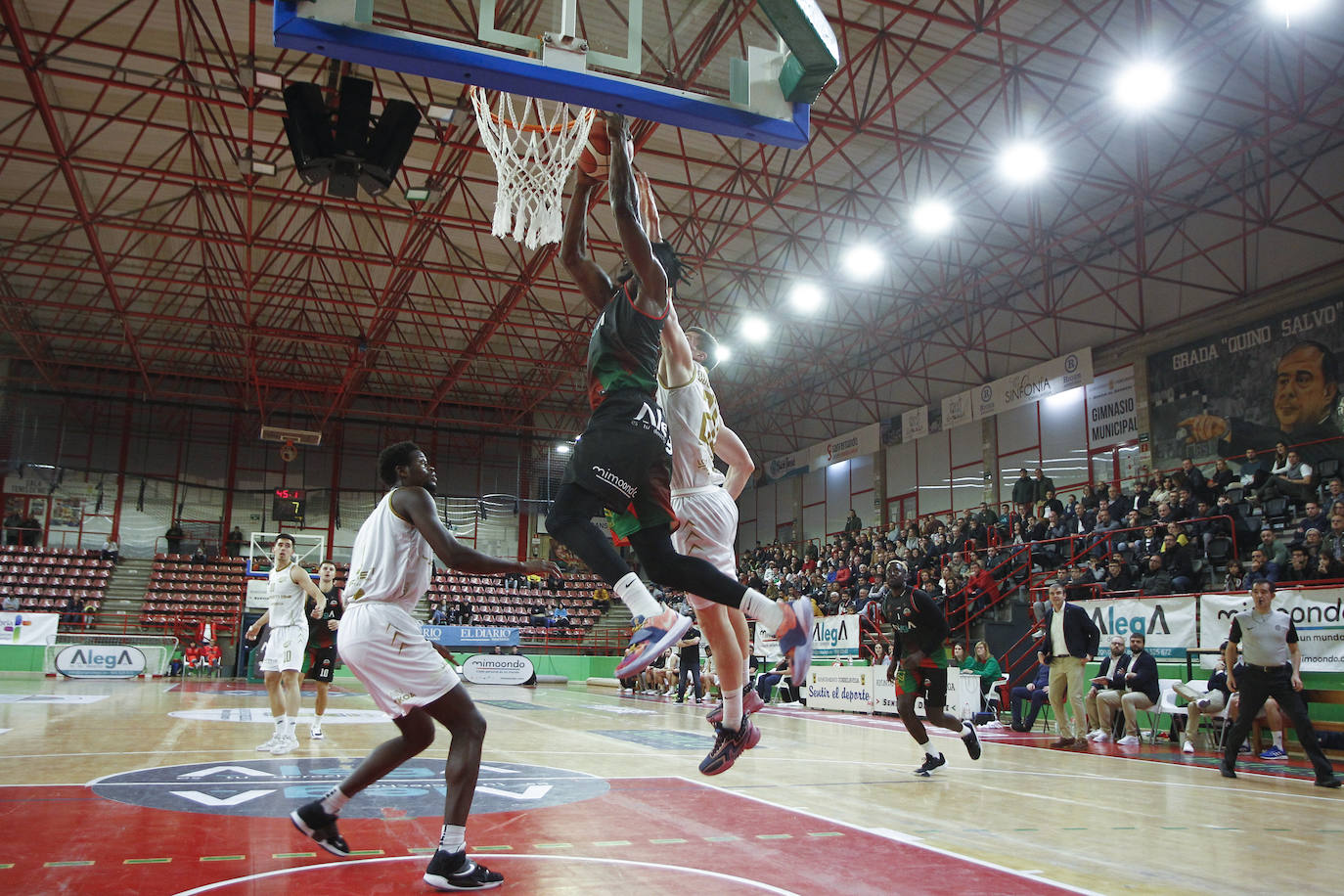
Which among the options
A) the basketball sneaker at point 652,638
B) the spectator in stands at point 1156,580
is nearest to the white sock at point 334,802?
the basketball sneaker at point 652,638

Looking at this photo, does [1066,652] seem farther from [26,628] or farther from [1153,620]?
[26,628]

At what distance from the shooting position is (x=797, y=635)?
3.97m

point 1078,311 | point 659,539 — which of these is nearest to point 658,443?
point 659,539

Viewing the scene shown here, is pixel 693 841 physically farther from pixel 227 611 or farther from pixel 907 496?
pixel 227 611

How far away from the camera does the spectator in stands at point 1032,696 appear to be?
602 inches

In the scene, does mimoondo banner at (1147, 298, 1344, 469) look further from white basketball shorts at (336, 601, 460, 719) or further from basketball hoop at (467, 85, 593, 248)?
white basketball shorts at (336, 601, 460, 719)

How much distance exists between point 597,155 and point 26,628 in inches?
1095

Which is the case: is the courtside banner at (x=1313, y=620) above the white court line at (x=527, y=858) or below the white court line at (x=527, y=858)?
above

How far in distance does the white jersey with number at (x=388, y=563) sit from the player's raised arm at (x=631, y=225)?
1.87 meters

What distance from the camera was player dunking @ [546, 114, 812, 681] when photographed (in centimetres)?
401

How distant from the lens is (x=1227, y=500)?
1642cm

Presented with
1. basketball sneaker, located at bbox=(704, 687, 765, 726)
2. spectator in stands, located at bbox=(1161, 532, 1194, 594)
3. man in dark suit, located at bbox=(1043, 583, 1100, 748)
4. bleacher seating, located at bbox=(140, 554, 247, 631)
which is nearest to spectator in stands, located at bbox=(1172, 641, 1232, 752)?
man in dark suit, located at bbox=(1043, 583, 1100, 748)

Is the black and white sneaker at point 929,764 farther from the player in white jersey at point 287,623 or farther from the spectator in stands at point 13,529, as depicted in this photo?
the spectator in stands at point 13,529

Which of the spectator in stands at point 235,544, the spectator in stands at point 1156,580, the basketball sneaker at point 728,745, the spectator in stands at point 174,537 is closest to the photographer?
the basketball sneaker at point 728,745
